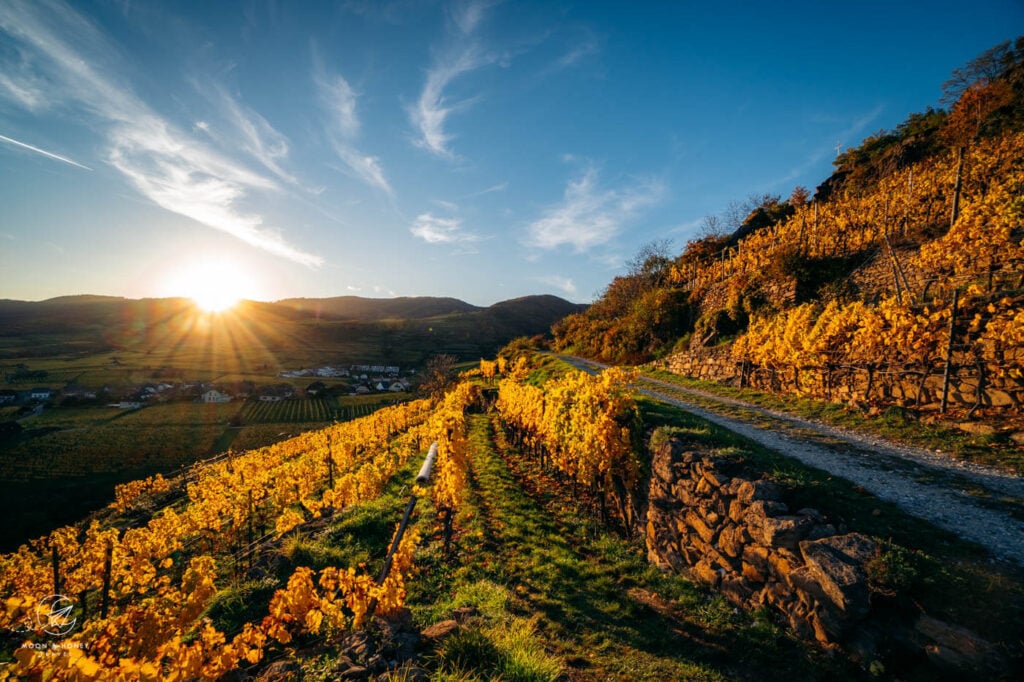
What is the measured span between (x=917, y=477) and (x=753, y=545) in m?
4.57

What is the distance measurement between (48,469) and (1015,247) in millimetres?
89939

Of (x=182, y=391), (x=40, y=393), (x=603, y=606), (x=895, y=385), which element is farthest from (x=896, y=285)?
(x=40, y=393)

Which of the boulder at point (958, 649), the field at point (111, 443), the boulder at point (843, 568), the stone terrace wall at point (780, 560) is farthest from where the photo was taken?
the field at point (111, 443)

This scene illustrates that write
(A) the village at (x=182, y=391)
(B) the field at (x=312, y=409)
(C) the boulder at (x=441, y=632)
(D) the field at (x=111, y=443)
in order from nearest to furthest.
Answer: (C) the boulder at (x=441, y=632) → (D) the field at (x=111, y=443) → (B) the field at (x=312, y=409) → (A) the village at (x=182, y=391)

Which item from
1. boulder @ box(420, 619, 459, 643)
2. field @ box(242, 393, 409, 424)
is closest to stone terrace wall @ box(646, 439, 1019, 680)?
boulder @ box(420, 619, 459, 643)

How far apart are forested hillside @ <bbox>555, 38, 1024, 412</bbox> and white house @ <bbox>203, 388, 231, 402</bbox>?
92.5 meters

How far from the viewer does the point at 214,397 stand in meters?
83.2

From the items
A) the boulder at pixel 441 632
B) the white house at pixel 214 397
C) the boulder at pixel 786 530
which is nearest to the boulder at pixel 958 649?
the boulder at pixel 786 530

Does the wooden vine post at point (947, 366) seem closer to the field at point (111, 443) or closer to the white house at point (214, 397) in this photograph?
the field at point (111, 443)

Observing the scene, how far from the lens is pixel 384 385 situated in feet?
351

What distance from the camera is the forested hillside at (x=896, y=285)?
10.6m

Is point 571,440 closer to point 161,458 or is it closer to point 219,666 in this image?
point 219,666

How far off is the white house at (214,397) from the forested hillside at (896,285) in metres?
92.5

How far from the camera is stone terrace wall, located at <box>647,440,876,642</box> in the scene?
5129 millimetres
